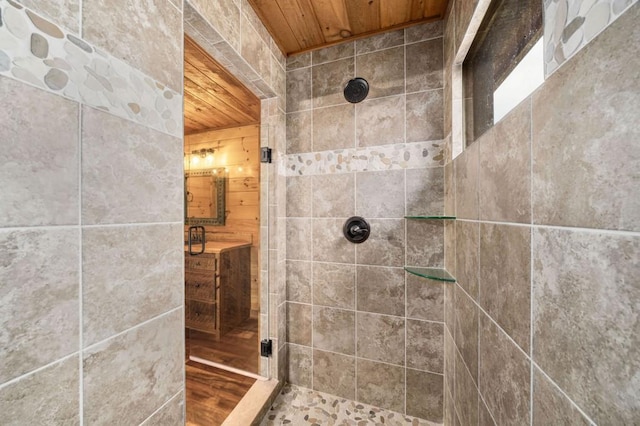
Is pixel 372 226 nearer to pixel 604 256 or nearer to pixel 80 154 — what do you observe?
pixel 604 256

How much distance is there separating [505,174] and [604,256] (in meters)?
0.32

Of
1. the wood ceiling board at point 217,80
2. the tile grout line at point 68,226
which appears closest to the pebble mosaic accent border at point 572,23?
the tile grout line at point 68,226

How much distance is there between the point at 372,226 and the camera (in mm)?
1306

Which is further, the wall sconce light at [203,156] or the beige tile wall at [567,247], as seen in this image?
the wall sconce light at [203,156]

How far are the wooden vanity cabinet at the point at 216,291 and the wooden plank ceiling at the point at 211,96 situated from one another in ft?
4.20

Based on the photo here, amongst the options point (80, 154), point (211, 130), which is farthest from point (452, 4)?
point (211, 130)

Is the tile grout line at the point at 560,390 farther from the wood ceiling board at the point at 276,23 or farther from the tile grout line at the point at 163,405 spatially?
the wood ceiling board at the point at 276,23

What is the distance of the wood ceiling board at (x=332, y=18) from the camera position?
110 centimetres

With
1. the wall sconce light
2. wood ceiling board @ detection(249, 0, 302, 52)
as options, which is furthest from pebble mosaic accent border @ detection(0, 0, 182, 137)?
the wall sconce light

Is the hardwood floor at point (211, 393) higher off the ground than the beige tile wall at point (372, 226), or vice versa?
the beige tile wall at point (372, 226)

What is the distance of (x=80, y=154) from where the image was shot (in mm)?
503

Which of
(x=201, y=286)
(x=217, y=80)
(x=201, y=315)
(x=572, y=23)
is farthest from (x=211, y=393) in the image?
(x=572, y=23)

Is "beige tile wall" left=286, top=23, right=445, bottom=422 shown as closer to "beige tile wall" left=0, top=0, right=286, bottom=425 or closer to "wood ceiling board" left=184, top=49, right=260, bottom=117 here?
"wood ceiling board" left=184, top=49, right=260, bottom=117

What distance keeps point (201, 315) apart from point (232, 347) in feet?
1.41
